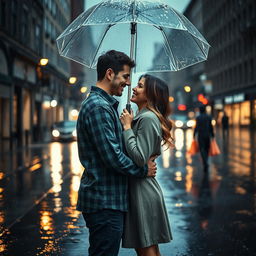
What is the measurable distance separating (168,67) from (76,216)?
335 centimetres

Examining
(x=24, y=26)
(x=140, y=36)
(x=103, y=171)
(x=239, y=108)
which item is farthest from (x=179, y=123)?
(x=103, y=171)

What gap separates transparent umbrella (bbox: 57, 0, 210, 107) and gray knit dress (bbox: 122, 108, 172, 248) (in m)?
1.15

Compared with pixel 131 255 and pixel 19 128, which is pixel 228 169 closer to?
pixel 131 255

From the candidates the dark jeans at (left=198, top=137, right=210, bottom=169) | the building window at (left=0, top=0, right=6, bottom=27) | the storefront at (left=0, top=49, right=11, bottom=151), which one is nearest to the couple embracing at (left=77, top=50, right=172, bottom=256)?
the dark jeans at (left=198, top=137, right=210, bottom=169)

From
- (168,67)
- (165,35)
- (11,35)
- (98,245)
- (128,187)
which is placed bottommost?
(98,245)

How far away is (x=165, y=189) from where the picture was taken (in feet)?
31.8

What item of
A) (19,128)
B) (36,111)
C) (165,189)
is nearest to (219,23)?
(36,111)

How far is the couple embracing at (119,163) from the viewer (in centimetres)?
295

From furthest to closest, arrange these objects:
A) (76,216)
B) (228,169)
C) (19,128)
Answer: (19,128) → (228,169) → (76,216)

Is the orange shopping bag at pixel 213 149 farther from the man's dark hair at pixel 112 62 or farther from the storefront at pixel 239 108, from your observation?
the storefront at pixel 239 108

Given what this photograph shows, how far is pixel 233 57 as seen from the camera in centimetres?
5684

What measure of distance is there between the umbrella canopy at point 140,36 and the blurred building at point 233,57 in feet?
144

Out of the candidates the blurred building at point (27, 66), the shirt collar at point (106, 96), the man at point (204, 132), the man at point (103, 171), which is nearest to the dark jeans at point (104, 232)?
the man at point (103, 171)

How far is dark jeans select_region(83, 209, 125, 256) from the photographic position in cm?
295
